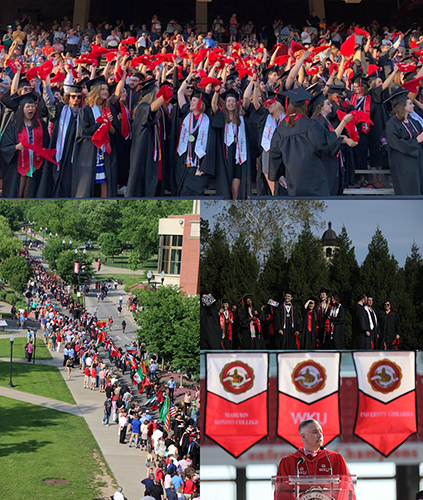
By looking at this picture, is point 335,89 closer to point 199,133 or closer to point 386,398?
point 199,133

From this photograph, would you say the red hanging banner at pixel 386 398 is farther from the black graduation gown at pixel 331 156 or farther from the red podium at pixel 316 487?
the red podium at pixel 316 487

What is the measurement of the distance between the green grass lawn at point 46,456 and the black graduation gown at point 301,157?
398 centimetres

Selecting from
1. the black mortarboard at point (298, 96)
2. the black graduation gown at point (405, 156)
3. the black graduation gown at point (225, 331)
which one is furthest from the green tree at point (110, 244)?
the black graduation gown at point (405, 156)

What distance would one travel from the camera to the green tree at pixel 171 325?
8.48 m

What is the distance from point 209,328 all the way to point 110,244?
102 inches

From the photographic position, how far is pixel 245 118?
9.84 metres

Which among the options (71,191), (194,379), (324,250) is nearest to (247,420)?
(194,379)

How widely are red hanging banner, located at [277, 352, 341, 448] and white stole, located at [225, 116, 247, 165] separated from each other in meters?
3.51

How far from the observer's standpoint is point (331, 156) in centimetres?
882

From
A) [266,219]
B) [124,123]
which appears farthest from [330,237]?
[124,123]

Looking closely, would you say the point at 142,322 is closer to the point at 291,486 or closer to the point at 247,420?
the point at 247,420

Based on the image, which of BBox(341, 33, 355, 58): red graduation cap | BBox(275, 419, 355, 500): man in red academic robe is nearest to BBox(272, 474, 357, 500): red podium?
BBox(275, 419, 355, 500): man in red academic robe

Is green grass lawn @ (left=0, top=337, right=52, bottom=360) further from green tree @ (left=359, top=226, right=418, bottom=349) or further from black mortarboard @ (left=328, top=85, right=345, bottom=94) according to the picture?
black mortarboard @ (left=328, top=85, right=345, bottom=94)

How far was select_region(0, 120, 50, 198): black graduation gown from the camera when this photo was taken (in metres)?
9.71
